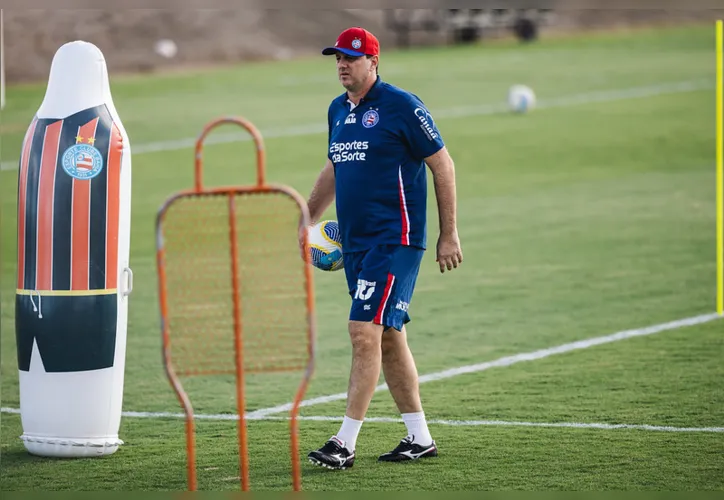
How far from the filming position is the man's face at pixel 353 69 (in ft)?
24.0

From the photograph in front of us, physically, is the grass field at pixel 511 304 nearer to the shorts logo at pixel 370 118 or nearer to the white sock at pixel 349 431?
the white sock at pixel 349 431

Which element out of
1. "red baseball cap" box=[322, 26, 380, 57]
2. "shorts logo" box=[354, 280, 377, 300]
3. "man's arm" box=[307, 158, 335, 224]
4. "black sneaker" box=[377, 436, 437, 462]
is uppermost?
"red baseball cap" box=[322, 26, 380, 57]

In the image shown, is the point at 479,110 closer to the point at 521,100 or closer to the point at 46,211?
the point at 521,100

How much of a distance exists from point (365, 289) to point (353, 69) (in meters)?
1.21

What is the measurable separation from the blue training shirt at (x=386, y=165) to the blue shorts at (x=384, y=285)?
0.20ft

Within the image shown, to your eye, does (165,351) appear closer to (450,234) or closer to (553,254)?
(450,234)

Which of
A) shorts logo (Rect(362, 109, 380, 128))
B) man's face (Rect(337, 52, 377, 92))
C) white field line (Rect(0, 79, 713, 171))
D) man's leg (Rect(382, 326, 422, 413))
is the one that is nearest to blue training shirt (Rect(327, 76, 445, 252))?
shorts logo (Rect(362, 109, 380, 128))

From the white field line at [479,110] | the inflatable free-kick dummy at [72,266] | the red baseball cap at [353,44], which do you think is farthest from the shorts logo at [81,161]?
the white field line at [479,110]

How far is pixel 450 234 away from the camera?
7.41m

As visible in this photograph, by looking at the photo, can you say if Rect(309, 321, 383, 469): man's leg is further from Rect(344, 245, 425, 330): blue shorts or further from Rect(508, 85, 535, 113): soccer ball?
Rect(508, 85, 535, 113): soccer ball

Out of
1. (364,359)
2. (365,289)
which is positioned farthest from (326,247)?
(364,359)

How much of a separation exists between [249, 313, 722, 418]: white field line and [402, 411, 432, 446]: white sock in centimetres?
152

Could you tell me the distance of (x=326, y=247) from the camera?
7.71 meters

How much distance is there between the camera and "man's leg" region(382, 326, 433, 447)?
754cm
